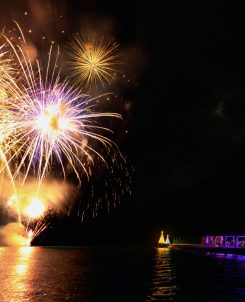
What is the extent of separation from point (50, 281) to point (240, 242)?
50993 mm

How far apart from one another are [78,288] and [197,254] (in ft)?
178

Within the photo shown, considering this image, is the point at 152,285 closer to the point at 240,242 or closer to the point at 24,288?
the point at 24,288

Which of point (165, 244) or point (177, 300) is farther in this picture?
point (165, 244)

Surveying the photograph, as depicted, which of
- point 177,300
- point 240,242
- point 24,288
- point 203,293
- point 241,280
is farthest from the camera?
point 240,242

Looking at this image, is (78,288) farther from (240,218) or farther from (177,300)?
(240,218)

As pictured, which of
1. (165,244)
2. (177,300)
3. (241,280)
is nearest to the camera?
(177,300)

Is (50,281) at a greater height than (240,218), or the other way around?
(240,218)

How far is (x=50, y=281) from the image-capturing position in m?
42.3

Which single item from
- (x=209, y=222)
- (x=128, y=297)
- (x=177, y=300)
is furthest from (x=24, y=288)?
(x=209, y=222)

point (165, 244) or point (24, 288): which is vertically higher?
point (165, 244)

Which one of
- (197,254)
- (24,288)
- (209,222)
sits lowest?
(24,288)

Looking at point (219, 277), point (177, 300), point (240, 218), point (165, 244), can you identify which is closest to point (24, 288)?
point (177, 300)

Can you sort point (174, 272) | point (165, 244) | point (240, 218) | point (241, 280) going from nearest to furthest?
point (241, 280), point (174, 272), point (165, 244), point (240, 218)

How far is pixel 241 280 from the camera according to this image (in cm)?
3997
